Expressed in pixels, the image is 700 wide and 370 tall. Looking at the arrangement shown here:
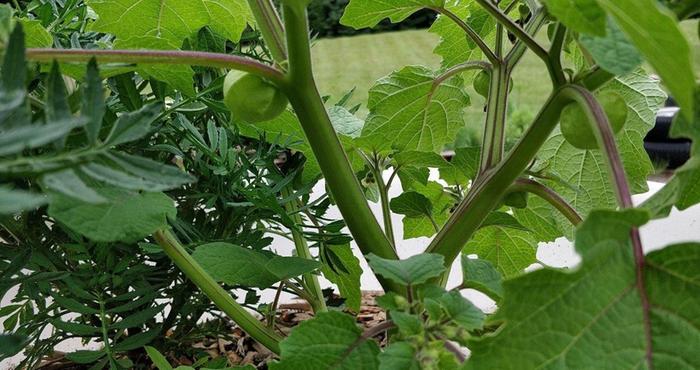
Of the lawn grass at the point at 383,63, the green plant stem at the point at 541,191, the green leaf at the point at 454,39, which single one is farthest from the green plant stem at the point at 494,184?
the lawn grass at the point at 383,63

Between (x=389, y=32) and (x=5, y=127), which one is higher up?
(x=5, y=127)

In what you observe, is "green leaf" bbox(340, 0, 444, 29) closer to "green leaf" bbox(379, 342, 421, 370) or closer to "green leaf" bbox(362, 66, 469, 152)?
"green leaf" bbox(362, 66, 469, 152)

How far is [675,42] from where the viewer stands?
0.62 ft

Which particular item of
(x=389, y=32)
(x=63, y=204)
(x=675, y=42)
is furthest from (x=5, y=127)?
(x=389, y=32)

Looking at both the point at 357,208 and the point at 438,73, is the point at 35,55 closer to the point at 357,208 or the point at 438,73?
the point at 357,208

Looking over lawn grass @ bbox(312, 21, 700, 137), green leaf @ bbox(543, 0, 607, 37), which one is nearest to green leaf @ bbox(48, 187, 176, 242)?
green leaf @ bbox(543, 0, 607, 37)

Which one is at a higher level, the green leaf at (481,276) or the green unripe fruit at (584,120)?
the green unripe fruit at (584,120)

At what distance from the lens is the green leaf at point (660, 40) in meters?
A: 0.19

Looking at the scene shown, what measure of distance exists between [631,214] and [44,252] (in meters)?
0.32

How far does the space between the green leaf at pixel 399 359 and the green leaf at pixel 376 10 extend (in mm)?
242

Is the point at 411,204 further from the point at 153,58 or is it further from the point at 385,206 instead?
the point at 153,58

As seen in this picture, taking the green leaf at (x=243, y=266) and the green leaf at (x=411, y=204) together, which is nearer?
the green leaf at (x=243, y=266)

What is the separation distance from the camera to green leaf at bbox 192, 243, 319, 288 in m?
0.35

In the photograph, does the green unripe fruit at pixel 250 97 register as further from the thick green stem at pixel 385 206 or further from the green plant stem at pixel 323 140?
the thick green stem at pixel 385 206
